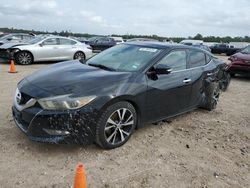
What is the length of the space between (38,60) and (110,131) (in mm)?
10217

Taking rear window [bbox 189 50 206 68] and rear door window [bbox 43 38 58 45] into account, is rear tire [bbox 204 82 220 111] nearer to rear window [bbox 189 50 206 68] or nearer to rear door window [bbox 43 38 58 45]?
rear window [bbox 189 50 206 68]

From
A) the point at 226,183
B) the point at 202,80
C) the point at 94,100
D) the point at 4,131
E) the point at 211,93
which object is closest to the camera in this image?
the point at 226,183

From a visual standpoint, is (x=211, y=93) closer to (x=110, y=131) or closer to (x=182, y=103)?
(x=182, y=103)

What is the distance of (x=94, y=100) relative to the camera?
376cm

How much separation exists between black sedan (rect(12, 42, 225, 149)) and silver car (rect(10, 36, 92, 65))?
27.7 feet

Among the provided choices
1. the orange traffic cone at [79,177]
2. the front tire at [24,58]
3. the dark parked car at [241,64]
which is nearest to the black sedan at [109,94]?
the orange traffic cone at [79,177]

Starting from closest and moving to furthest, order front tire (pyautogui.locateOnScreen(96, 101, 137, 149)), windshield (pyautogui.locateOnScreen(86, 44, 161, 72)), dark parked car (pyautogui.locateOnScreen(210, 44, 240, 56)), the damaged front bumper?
the damaged front bumper
front tire (pyautogui.locateOnScreen(96, 101, 137, 149))
windshield (pyautogui.locateOnScreen(86, 44, 161, 72))
dark parked car (pyautogui.locateOnScreen(210, 44, 240, 56))

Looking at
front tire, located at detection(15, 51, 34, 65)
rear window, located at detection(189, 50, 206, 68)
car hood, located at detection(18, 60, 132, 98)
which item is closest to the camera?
car hood, located at detection(18, 60, 132, 98)

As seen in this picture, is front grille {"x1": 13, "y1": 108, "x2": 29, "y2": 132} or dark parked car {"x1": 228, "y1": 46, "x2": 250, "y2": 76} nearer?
front grille {"x1": 13, "y1": 108, "x2": 29, "y2": 132}

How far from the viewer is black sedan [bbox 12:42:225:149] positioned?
366 centimetres

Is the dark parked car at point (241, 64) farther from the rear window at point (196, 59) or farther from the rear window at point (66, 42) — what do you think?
the rear window at point (66, 42)

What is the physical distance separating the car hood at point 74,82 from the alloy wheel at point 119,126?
372mm

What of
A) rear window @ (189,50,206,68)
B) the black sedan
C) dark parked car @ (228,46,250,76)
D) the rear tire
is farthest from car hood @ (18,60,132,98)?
dark parked car @ (228,46,250,76)

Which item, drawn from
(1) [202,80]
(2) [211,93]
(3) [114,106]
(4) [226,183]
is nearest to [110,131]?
(3) [114,106]
